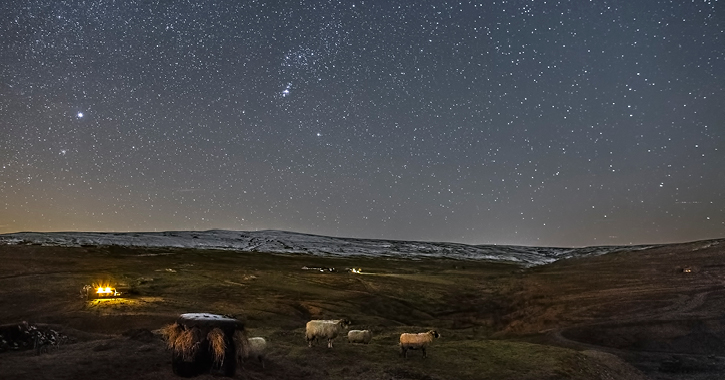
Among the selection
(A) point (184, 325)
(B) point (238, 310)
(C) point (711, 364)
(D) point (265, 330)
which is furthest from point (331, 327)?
(C) point (711, 364)

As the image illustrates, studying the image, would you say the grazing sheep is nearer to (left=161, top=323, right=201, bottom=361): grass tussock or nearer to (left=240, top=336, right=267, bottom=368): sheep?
(left=240, top=336, right=267, bottom=368): sheep

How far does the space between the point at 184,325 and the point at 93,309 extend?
61.3 ft

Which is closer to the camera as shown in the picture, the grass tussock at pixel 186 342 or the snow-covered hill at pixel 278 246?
the grass tussock at pixel 186 342

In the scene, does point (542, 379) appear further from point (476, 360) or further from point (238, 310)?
point (238, 310)

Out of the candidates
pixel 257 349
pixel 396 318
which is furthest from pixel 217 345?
pixel 396 318

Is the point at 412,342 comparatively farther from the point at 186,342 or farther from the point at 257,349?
the point at 186,342

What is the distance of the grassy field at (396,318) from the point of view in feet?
61.4

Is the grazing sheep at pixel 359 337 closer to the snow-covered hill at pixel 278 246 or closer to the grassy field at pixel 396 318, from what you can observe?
the grassy field at pixel 396 318

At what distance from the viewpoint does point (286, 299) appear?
40.2 metres

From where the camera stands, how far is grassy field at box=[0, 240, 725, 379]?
18.7 meters

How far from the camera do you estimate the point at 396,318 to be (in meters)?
38.3

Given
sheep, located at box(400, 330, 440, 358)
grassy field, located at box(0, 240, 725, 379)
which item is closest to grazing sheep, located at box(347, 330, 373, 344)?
grassy field, located at box(0, 240, 725, 379)

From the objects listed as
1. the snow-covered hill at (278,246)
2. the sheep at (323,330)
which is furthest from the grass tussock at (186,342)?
the snow-covered hill at (278,246)

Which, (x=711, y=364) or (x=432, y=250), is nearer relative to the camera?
(x=711, y=364)
